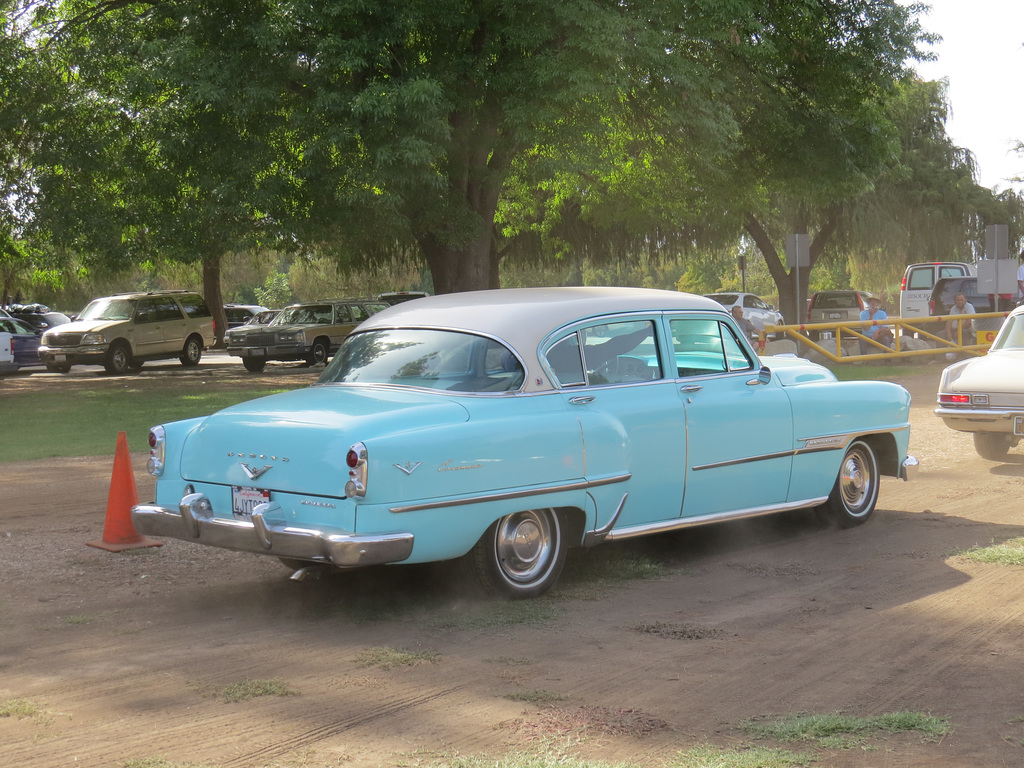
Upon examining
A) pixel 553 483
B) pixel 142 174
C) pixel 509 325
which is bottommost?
pixel 553 483

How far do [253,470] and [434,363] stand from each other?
1146mm

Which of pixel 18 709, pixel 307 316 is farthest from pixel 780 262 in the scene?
pixel 18 709

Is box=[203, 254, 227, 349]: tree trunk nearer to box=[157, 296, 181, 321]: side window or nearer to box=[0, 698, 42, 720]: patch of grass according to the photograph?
box=[157, 296, 181, 321]: side window

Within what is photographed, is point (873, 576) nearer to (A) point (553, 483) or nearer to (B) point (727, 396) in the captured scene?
(B) point (727, 396)

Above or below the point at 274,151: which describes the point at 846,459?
below

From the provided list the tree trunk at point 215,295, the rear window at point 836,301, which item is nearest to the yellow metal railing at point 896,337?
the rear window at point 836,301

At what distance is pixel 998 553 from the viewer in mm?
7250

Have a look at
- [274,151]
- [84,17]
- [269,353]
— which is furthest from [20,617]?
[269,353]

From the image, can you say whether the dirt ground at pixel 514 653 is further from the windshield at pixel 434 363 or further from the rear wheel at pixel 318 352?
the rear wheel at pixel 318 352

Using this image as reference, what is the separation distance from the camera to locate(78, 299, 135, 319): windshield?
3052cm

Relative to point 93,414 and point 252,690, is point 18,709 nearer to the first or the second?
point 252,690

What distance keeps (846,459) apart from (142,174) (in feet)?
55.0

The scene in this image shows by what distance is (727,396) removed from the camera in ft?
23.8

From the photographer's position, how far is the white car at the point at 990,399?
424 inches
